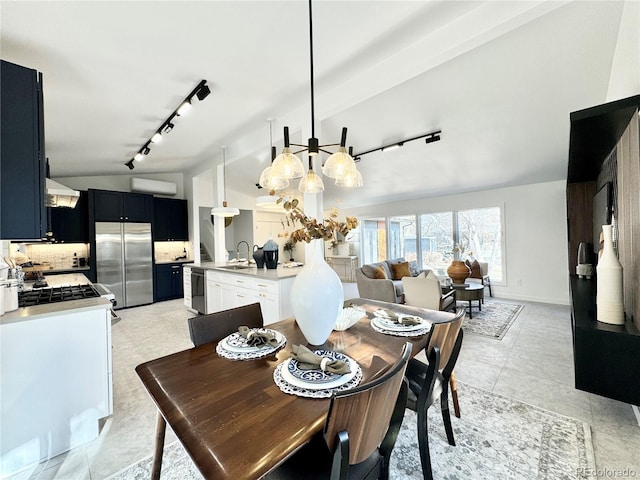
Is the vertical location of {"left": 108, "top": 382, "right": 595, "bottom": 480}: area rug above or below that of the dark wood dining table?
below

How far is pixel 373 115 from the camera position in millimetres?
3529

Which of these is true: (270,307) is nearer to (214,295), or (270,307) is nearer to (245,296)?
(245,296)

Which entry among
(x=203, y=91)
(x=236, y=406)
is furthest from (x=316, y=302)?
(x=203, y=91)

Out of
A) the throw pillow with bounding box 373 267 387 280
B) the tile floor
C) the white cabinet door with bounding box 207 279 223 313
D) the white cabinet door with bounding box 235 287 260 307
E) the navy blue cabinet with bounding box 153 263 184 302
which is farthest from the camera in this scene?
the navy blue cabinet with bounding box 153 263 184 302

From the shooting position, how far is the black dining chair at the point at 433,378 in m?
1.29

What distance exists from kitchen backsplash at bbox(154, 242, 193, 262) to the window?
4894 millimetres

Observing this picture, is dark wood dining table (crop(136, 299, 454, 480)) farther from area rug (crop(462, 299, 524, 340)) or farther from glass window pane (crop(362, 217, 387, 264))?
glass window pane (crop(362, 217, 387, 264))

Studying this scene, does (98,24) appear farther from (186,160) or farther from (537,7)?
(186,160)

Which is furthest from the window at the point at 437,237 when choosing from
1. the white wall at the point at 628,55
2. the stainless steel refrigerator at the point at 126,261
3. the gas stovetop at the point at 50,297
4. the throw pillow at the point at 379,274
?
the gas stovetop at the point at 50,297

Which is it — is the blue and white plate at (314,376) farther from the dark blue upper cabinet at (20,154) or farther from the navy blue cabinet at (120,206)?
the navy blue cabinet at (120,206)

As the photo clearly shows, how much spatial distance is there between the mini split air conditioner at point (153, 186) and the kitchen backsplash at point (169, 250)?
1204 millimetres

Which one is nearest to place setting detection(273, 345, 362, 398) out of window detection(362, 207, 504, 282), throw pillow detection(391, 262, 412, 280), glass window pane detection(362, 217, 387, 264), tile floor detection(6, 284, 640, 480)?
tile floor detection(6, 284, 640, 480)

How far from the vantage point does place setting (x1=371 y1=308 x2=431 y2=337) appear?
1552 mm

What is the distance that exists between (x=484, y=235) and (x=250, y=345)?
6.05 metres
